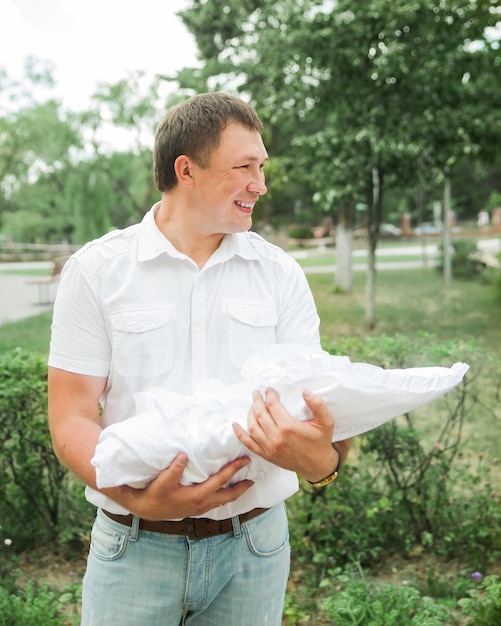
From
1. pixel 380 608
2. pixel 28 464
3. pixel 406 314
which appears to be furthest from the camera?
pixel 406 314

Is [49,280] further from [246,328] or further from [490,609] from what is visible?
[246,328]

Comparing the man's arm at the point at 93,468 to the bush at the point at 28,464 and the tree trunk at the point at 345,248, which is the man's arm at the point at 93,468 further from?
the tree trunk at the point at 345,248

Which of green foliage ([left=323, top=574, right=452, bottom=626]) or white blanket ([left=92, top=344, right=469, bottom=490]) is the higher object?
white blanket ([left=92, top=344, right=469, bottom=490])

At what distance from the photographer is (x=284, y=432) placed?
50.3 inches

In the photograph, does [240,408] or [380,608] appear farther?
[380,608]

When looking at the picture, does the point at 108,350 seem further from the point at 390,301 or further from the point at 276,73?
the point at 390,301

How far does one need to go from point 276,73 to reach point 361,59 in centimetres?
136

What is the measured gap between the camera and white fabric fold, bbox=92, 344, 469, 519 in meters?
1.29

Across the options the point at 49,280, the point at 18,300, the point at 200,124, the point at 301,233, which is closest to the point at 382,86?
the point at 49,280

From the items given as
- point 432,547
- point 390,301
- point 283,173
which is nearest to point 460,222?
point 390,301

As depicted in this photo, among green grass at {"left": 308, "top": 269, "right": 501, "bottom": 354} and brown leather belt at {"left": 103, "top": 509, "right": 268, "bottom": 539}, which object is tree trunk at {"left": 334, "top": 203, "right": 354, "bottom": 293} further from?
brown leather belt at {"left": 103, "top": 509, "right": 268, "bottom": 539}

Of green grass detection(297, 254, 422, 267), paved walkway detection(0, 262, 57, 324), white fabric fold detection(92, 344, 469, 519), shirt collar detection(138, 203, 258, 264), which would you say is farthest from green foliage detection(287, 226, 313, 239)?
white fabric fold detection(92, 344, 469, 519)

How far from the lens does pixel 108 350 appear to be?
1559mm

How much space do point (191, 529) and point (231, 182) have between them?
80 cm
